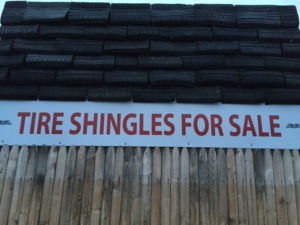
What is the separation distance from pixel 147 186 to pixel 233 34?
2.22 m

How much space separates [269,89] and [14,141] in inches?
115

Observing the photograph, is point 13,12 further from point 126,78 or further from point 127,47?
point 126,78

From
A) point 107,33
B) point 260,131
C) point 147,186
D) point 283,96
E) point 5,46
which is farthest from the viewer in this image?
point 107,33

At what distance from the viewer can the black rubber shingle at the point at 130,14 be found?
4.64 m

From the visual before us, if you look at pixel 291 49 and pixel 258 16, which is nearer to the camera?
pixel 291 49

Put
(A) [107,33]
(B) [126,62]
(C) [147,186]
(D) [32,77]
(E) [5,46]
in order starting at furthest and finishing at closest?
(A) [107,33], (E) [5,46], (B) [126,62], (D) [32,77], (C) [147,186]

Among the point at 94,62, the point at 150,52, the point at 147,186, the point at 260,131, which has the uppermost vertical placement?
the point at 150,52

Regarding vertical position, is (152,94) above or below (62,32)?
below

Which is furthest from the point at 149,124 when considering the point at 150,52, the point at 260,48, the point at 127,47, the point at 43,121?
the point at 260,48

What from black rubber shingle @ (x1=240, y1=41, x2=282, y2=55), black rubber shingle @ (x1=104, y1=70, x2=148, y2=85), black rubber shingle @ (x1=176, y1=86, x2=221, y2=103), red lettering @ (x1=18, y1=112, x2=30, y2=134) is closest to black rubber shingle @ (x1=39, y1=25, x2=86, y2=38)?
black rubber shingle @ (x1=104, y1=70, x2=148, y2=85)

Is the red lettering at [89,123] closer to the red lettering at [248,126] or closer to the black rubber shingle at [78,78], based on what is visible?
the black rubber shingle at [78,78]

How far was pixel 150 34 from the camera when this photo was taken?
451 cm

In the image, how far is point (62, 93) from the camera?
4.14 meters

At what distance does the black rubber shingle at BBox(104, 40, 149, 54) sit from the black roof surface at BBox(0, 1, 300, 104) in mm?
12
